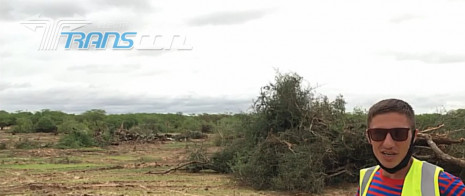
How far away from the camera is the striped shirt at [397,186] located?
164cm

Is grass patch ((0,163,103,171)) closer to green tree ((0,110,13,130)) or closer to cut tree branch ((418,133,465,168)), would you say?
cut tree branch ((418,133,465,168))

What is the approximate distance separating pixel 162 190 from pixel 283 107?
374cm

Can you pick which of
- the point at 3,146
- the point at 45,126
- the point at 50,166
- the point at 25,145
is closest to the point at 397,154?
the point at 50,166

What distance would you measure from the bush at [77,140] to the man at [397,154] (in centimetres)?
2324

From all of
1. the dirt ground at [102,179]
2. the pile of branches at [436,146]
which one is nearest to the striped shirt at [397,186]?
the dirt ground at [102,179]

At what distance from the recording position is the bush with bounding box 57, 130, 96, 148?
931 inches

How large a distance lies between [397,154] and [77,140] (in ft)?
79.4

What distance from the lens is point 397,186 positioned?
175 cm

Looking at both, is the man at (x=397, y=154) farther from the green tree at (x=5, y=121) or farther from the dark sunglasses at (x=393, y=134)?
the green tree at (x=5, y=121)

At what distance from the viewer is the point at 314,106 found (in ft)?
39.7

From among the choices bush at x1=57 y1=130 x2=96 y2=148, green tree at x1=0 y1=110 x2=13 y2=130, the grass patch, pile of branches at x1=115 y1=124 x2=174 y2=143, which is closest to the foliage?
green tree at x1=0 y1=110 x2=13 y2=130

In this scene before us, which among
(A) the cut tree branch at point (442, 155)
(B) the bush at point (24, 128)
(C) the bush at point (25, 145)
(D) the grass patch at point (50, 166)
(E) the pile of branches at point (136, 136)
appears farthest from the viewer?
(B) the bush at point (24, 128)

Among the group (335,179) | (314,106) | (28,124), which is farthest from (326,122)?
(28,124)

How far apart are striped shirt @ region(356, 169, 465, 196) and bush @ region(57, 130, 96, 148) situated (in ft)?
76.1
